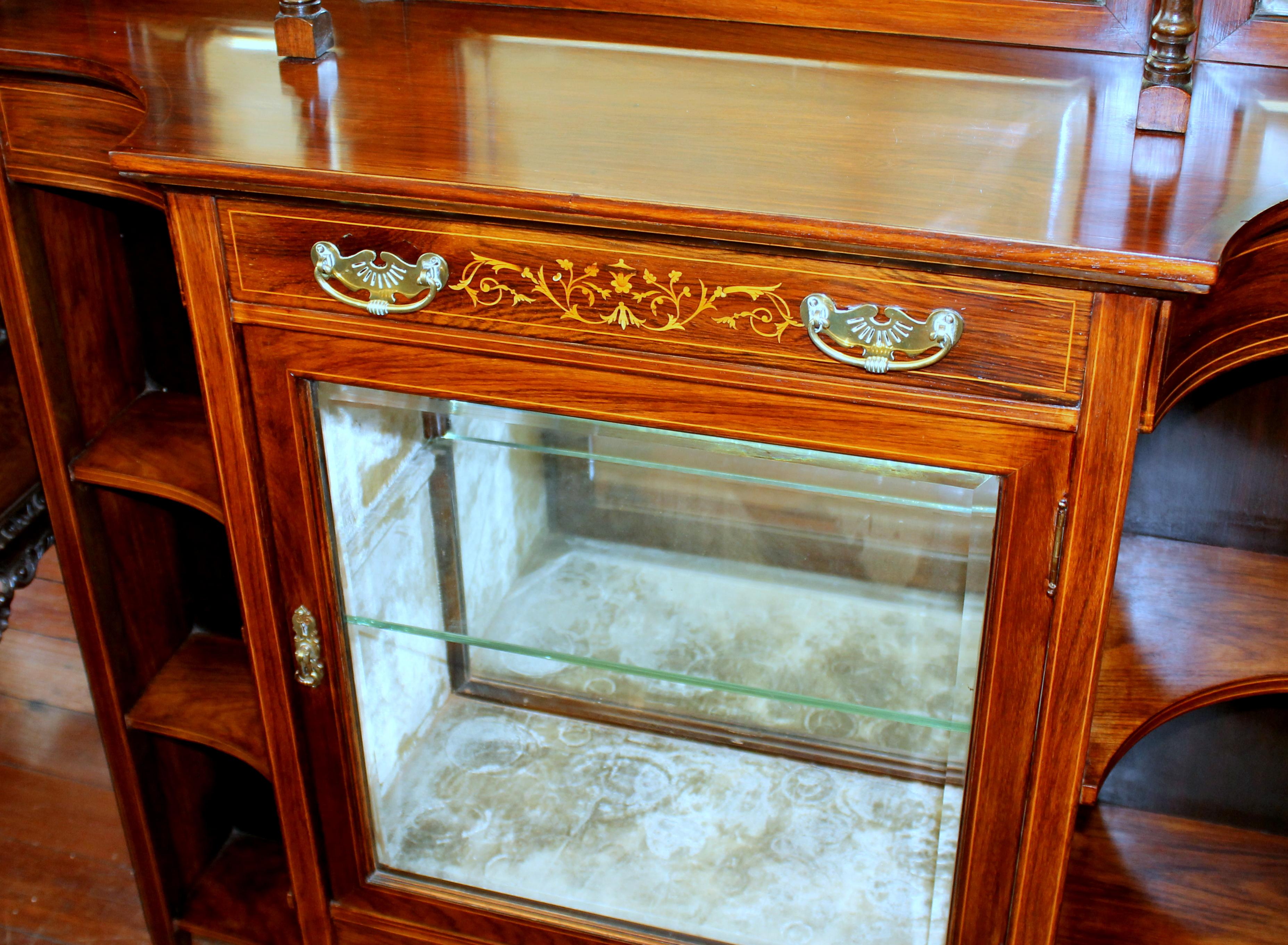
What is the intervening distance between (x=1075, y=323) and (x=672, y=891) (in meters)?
0.56

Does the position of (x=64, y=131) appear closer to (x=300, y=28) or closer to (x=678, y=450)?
(x=300, y=28)

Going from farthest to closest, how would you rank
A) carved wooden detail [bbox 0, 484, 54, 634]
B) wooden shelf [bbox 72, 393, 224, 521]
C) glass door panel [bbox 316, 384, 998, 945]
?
carved wooden detail [bbox 0, 484, 54, 634] → wooden shelf [bbox 72, 393, 224, 521] → glass door panel [bbox 316, 384, 998, 945]

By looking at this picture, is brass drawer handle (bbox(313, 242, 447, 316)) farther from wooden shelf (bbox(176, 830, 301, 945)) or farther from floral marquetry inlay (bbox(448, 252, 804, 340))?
wooden shelf (bbox(176, 830, 301, 945))

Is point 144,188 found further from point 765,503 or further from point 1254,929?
point 1254,929

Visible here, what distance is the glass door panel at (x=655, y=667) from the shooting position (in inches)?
33.7

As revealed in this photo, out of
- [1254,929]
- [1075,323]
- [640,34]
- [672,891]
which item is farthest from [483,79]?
[1254,929]

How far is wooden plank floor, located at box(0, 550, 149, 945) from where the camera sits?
128 centimetres

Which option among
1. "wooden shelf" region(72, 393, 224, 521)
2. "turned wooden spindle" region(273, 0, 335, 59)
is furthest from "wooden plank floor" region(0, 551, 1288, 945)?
"turned wooden spindle" region(273, 0, 335, 59)

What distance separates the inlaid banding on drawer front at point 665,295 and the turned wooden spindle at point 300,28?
0.17m

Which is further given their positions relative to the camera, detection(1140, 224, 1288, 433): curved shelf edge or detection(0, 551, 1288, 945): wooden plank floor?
detection(0, 551, 1288, 945): wooden plank floor

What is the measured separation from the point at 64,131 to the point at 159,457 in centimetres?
26

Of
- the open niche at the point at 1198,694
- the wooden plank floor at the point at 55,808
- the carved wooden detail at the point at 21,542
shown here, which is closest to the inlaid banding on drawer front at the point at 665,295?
the open niche at the point at 1198,694

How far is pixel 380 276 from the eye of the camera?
76 cm

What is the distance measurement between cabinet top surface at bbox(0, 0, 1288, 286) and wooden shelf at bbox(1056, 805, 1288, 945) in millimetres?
623
